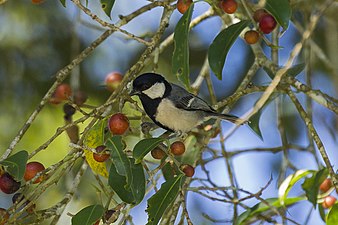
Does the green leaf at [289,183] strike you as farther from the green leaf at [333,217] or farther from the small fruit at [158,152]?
→ the small fruit at [158,152]

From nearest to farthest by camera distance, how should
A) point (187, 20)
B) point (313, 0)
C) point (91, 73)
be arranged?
point (187, 20)
point (313, 0)
point (91, 73)

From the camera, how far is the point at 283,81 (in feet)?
10.0

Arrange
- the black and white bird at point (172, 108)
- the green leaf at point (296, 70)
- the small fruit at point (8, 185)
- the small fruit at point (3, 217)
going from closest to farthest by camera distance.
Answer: the small fruit at point (3, 217) → the small fruit at point (8, 185) → the green leaf at point (296, 70) → the black and white bird at point (172, 108)

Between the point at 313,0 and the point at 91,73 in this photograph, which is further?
the point at 91,73

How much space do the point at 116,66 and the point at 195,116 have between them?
6.06 feet

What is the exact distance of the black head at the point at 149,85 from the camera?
11.1ft

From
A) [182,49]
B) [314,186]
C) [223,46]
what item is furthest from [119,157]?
[314,186]

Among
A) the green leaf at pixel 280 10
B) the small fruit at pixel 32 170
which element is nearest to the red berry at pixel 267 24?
the green leaf at pixel 280 10

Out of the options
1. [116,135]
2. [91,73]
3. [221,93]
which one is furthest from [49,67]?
[116,135]

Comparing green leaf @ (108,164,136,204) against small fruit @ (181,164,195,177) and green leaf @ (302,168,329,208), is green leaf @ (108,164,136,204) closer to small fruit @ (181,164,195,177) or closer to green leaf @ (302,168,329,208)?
small fruit @ (181,164,195,177)

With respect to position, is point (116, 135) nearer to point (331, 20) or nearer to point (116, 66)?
point (331, 20)

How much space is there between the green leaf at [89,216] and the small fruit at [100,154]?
0.17 meters

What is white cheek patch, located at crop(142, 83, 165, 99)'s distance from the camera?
11.5ft

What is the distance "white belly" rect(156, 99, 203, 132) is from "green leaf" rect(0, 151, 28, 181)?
119 centimetres
